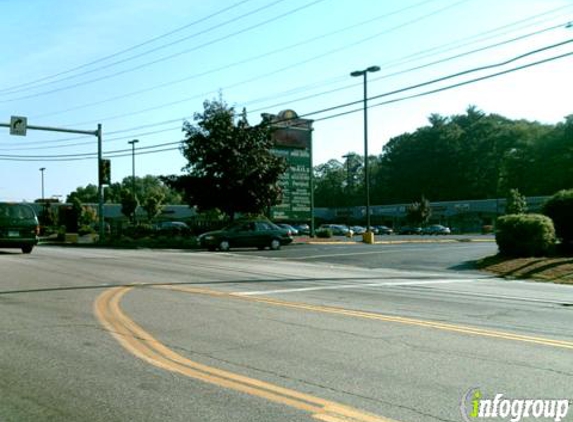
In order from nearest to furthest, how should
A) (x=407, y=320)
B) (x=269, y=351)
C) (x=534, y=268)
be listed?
1. (x=269, y=351)
2. (x=407, y=320)
3. (x=534, y=268)

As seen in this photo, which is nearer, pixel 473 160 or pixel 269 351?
pixel 269 351

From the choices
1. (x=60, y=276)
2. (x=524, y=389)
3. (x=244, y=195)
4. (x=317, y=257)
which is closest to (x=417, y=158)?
(x=244, y=195)

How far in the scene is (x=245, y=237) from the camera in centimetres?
3056

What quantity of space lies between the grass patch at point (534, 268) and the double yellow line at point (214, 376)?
1282 cm

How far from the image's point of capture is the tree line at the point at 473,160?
9600 cm

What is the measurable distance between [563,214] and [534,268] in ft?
14.6

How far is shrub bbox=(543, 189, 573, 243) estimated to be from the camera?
71.9 ft

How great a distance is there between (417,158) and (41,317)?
11288 centimetres

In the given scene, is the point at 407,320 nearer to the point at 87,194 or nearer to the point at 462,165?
the point at 462,165

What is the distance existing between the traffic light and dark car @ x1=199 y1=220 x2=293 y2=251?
7.17m

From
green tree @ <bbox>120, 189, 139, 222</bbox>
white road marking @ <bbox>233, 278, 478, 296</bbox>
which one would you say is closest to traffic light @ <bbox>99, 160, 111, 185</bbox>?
white road marking @ <bbox>233, 278, 478, 296</bbox>

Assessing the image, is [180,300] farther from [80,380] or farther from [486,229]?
[486,229]

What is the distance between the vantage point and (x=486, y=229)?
65.5m

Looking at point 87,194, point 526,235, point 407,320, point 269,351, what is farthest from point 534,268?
point 87,194
